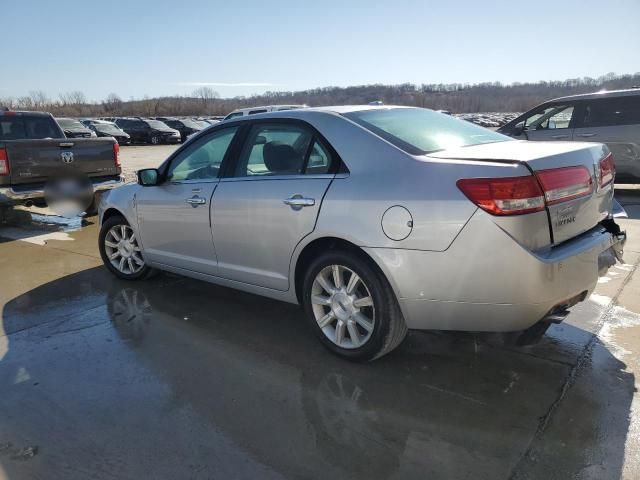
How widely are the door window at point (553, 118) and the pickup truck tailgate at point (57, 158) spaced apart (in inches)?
294

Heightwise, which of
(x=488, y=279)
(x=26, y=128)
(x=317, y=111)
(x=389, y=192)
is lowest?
(x=488, y=279)

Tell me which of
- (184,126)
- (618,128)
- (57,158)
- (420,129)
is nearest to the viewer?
(420,129)

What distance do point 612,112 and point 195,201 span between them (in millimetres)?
8037

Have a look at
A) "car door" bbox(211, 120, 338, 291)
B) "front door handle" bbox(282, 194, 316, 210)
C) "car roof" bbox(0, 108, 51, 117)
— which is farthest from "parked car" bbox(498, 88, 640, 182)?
"car roof" bbox(0, 108, 51, 117)

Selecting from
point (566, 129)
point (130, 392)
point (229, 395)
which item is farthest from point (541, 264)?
point (566, 129)

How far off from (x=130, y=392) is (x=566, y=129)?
349 inches

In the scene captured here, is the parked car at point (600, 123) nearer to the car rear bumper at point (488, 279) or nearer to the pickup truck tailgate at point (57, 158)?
the car rear bumper at point (488, 279)

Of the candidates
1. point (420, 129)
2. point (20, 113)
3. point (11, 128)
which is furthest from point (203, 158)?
point (20, 113)

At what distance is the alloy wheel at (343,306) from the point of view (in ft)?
10.5

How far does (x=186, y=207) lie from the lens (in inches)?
167

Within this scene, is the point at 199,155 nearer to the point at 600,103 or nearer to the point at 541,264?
the point at 541,264

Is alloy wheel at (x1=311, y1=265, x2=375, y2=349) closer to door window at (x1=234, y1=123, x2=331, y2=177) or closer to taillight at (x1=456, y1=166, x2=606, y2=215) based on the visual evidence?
door window at (x1=234, y1=123, x2=331, y2=177)

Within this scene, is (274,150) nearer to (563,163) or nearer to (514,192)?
(514,192)

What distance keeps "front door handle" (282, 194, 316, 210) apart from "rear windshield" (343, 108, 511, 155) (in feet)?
1.92
